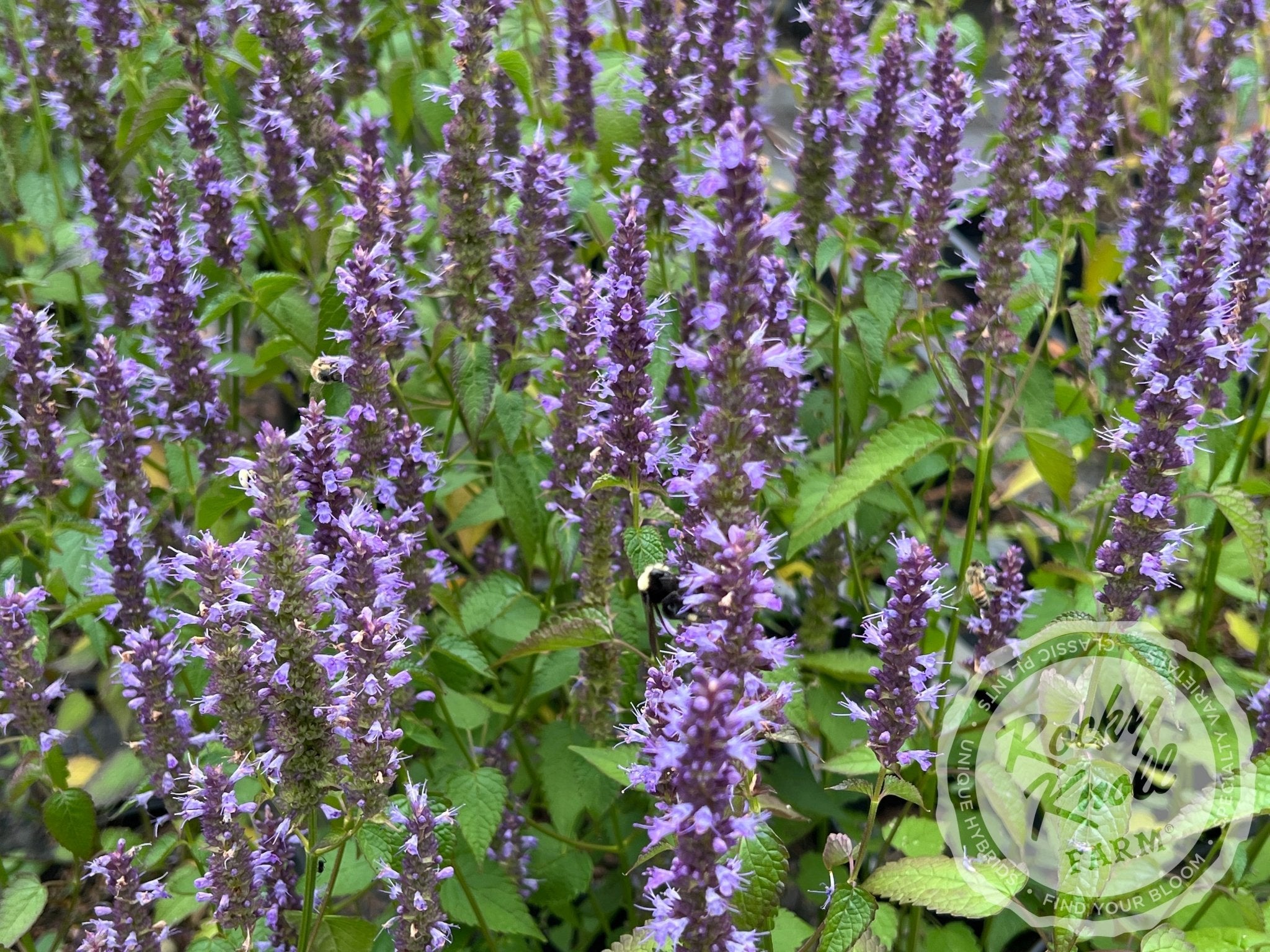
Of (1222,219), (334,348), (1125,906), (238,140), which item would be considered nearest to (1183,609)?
(1125,906)

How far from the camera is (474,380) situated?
3602mm

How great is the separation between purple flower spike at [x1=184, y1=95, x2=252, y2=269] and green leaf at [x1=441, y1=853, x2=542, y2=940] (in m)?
2.09

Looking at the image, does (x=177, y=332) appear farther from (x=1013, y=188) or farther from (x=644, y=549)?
(x=1013, y=188)

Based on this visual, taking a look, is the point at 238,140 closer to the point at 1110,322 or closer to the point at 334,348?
the point at 334,348

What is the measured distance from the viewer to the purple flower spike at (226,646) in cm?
260

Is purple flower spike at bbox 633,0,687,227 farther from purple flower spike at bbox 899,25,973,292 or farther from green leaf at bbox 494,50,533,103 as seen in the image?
purple flower spike at bbox 899,25,973,292

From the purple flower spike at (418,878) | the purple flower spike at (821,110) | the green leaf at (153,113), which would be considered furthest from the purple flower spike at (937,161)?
the green leaf at (153,113)

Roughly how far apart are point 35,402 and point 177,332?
0.47 metres

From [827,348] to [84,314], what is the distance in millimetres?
3052

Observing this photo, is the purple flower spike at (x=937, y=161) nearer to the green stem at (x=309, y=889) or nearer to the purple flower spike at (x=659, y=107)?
the purple flower spike at (x=659, y=107)

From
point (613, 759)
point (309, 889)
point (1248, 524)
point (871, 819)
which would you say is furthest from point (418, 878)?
point (1248, 524)

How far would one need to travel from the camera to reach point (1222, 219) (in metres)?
2.89

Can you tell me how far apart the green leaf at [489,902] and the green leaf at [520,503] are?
0.96 meters

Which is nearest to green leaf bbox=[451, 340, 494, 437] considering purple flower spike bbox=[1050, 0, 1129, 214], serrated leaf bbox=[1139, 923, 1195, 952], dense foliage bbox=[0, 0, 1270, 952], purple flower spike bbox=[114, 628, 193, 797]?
dense foliage bbox=[0, 0, 1270, 952]
